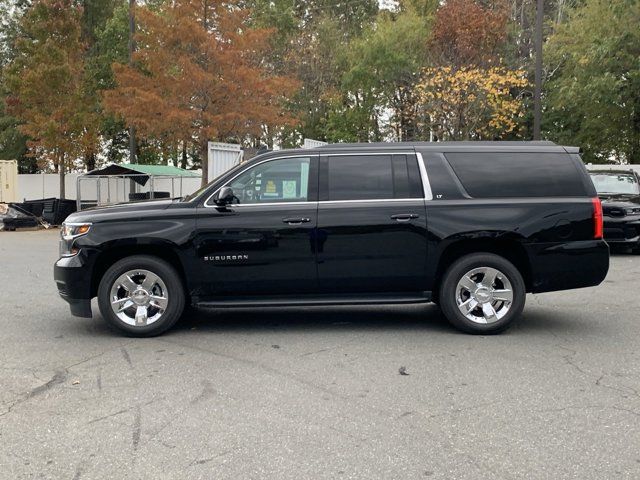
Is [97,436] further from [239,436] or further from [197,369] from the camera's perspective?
[197,369]

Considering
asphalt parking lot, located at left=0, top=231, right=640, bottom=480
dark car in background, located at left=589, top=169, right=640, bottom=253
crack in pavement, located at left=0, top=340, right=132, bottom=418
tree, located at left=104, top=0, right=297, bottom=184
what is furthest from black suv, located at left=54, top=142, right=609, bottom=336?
tree, located at left=104, top=0, right=297, bottom=184

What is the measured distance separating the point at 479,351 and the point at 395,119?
91.4ft

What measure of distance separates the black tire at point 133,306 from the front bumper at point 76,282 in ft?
0.51

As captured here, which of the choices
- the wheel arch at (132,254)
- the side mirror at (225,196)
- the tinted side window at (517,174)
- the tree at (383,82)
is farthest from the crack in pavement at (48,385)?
the tree at (383,82)

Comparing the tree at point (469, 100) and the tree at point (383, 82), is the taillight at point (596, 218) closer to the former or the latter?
the tree at point (469, 100)

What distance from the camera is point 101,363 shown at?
5.98 meters

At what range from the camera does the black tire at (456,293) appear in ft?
22.7

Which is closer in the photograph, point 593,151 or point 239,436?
point 239,436

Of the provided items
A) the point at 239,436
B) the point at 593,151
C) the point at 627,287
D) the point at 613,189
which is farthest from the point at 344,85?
the point at 239,436

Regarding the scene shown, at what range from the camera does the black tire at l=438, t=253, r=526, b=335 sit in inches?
272

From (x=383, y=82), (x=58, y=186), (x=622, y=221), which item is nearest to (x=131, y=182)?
(x=58, y=186)

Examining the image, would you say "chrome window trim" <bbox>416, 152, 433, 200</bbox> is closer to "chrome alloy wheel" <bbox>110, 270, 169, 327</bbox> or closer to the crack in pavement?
"chrome alloy wheel" <bbox>110, 270, 169, 327</bbox>

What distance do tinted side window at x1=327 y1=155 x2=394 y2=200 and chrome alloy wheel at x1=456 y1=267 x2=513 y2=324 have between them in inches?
45.9

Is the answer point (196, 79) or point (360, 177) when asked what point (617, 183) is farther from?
point (196, 79)
